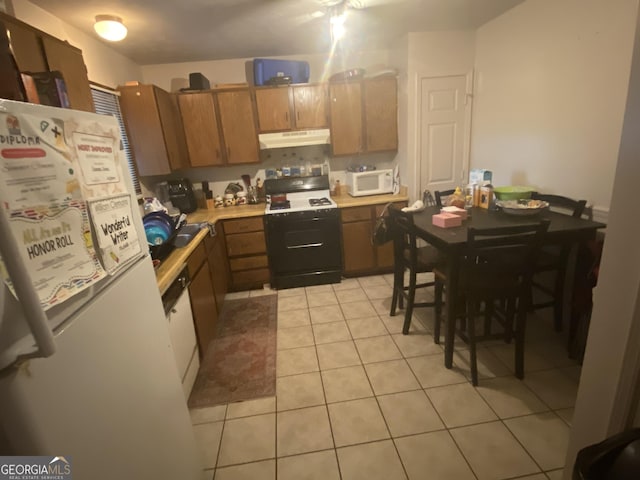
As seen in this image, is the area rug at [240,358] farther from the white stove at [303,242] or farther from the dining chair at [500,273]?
the dining chair at [500,273]

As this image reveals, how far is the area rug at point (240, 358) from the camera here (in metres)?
2.05

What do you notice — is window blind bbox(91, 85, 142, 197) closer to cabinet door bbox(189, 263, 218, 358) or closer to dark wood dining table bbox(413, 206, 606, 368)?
cabinet door bbox(189, 263, 218, 358)

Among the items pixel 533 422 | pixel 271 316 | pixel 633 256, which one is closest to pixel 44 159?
pixel 633 256

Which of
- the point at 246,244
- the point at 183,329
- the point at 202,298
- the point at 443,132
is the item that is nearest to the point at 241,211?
the point at 246,244

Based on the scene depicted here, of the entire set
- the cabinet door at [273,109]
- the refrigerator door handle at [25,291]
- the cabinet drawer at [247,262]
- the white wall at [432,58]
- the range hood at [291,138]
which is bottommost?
the cabinet drawer at [247,262]

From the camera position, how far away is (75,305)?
669mm

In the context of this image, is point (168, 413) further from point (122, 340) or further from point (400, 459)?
point (400, 459)

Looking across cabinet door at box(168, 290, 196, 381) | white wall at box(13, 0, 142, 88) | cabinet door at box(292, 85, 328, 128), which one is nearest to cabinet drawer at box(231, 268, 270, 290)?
cabinet door at box(168, 290, 196, 381)

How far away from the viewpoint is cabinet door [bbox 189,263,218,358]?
2.21 meters

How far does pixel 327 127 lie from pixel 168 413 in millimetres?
3032

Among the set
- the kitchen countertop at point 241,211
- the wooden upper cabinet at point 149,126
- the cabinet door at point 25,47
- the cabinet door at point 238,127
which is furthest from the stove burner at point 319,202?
the cabinet door at point 25,47

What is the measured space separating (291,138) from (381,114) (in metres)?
1.01

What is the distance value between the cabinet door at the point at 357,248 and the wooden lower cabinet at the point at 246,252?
86 centimetres

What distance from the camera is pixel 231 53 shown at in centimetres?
327
